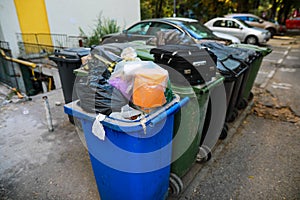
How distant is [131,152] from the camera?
1458 millimetres

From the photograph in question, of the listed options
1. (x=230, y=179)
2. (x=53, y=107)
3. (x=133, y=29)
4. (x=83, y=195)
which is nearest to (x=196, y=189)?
(x=230, y=179)

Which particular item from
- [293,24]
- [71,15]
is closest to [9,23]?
[71,15]

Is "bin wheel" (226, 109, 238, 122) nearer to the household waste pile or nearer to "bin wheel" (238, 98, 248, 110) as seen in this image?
"bin wheel" (238, 98, 248, 110)

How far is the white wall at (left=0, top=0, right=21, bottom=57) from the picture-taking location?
20.9 feet

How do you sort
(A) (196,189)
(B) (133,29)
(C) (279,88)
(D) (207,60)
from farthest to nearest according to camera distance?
(B) (133,29), (C) (279,88), (A) (196,189), (D) (207,60)

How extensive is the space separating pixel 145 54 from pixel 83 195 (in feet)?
5.48

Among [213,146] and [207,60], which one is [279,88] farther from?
[207,60]

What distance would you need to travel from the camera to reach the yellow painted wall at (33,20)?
266 inches

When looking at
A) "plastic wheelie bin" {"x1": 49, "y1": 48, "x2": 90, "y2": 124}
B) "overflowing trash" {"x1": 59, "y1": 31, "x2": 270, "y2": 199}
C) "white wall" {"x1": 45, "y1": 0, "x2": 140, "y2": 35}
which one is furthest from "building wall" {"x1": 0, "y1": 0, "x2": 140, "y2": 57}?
"overflowing trash" {"x1": 59, "y1": 31, "x2": 270, "y2": 199}

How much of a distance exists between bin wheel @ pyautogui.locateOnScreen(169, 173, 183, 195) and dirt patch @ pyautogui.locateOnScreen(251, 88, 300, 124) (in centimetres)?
260

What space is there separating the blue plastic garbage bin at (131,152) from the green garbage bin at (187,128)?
8.8 inches

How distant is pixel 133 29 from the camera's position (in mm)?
6926

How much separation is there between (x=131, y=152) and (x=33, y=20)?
7364mm

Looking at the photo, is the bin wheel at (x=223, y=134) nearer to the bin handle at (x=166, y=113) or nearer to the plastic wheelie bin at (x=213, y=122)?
the plastic wheelie bin at (x=213, y=122)
